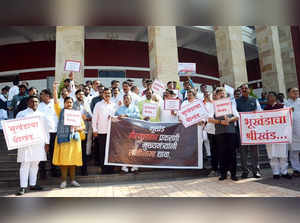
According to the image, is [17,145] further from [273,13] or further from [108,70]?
[108,70]

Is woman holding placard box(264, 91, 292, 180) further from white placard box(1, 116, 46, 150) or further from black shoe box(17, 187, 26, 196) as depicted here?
black shoe box(17, 187, 26, 196)

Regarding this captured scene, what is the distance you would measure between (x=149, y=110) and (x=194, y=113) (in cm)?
122

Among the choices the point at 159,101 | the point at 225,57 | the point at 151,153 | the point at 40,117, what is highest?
the point at 225,57

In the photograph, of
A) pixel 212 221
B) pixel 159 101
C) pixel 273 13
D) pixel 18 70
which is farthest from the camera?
pixel 18 70

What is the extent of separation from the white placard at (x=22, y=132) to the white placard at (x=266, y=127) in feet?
13.9

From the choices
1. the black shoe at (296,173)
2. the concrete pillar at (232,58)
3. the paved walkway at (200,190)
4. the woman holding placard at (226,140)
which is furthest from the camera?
the concrete pillar at (232,58)

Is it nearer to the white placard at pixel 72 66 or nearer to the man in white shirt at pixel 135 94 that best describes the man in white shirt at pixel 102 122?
the man in white shirt at pixel 135 94

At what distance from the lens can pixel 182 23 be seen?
156 cm

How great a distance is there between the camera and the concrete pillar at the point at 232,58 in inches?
483

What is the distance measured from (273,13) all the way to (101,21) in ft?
3.16

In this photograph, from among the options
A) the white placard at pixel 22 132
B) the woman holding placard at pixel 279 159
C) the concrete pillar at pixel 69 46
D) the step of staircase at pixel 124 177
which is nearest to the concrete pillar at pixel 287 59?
the woman holding placard at pixel 279 159

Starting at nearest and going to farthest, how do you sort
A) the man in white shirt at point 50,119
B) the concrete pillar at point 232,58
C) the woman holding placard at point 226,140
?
the woman holding placard at point 226,140 → the man in white shirt at point 50,119 → the concrete pillar at point 232,58


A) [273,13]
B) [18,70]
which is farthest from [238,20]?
[18,70]

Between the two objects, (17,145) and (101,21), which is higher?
(101,21)
